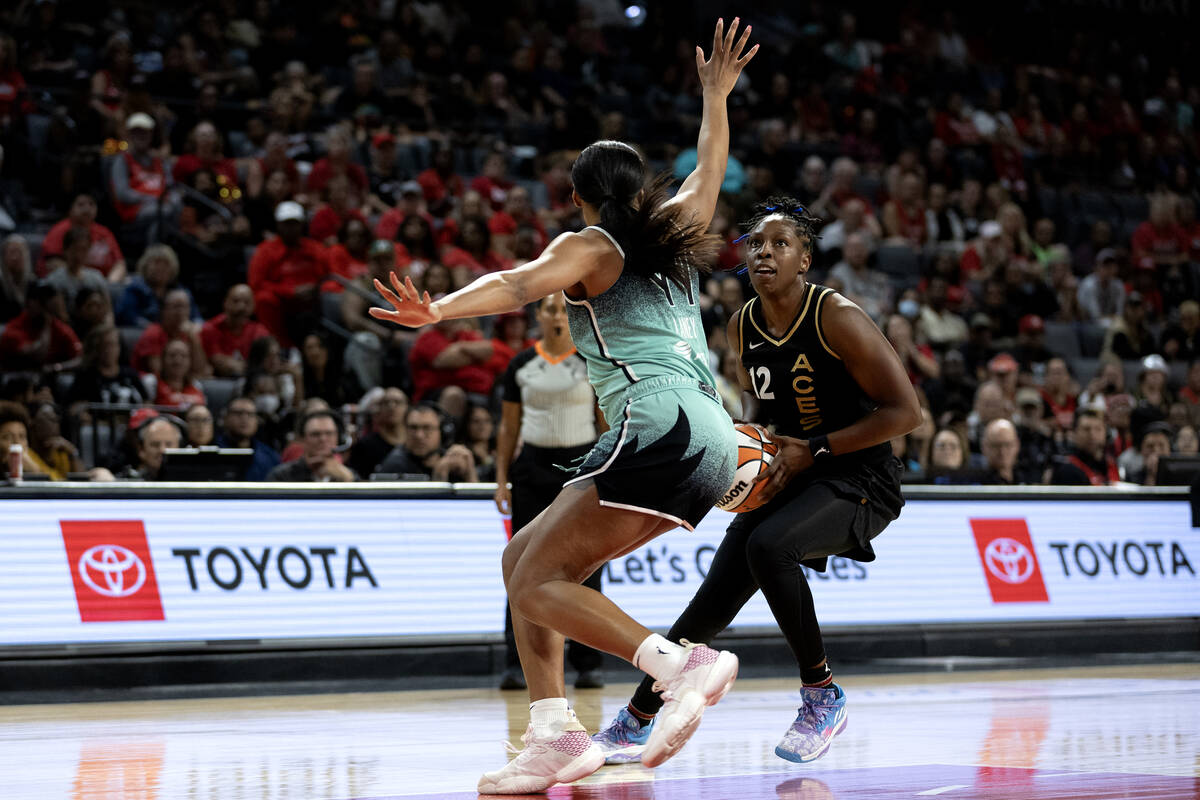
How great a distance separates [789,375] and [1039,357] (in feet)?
33.5

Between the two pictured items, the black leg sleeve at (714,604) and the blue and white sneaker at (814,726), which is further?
the black leg sleeve at (714,604)

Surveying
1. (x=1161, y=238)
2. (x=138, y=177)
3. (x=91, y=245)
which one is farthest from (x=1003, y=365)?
(x=91, y=245)

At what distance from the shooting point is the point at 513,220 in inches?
557

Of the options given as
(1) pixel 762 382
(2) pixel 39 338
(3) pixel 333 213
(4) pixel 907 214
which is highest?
(1) pixel 762 382

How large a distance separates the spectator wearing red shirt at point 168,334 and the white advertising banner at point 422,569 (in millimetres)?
3154

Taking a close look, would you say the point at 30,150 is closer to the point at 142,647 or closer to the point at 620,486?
the point at 142,647

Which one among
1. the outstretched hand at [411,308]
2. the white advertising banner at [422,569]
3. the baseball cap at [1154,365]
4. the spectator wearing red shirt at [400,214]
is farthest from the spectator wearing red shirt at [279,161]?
the outstretched hand at [411,308]

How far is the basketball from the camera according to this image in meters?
5.09

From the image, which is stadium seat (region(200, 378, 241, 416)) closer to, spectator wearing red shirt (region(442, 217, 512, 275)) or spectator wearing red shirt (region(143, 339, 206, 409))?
spectator wearing red shirt (region(143, 339, 206, 409))

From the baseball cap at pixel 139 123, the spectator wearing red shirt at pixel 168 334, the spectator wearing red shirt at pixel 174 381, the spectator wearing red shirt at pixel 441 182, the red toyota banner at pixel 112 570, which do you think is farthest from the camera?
the spectator wearing red shirt at pixel 441 182

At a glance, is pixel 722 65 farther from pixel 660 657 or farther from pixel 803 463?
pixel 660 657

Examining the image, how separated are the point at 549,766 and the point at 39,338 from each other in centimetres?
758

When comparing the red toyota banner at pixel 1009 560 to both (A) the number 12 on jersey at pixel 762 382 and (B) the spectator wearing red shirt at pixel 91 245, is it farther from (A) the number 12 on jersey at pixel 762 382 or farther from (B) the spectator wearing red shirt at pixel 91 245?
(B) the spectator wearing red shirt at pixel 91 245

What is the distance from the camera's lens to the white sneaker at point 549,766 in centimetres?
433
